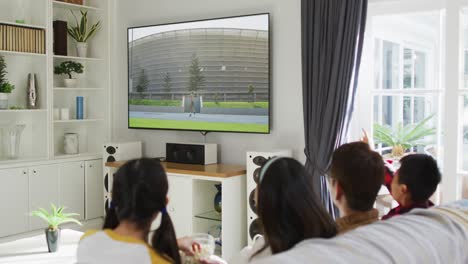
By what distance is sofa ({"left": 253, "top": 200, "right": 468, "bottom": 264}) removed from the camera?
1181 millimetres

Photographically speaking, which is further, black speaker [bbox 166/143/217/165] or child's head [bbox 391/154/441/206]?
black speaker [bbox 166/143/217/165]

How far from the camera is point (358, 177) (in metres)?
2.10

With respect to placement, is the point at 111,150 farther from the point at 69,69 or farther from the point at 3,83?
the point at 3,83

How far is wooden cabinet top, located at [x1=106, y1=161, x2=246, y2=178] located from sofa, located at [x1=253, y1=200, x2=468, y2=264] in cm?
311

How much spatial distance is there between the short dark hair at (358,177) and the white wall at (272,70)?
271 centimetres

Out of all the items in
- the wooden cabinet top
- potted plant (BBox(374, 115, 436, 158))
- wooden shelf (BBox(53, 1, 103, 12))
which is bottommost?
the wooden cabinet top

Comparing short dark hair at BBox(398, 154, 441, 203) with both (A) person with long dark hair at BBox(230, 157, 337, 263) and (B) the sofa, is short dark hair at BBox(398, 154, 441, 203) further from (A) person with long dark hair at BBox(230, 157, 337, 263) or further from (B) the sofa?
(A) person with long dark hair at BBox(230, 157, 337, 263)

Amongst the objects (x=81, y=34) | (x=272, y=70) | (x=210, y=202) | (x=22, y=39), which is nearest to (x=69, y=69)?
(x=81, y=34)

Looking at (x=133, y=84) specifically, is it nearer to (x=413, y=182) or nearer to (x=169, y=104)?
(x=169, y=104)

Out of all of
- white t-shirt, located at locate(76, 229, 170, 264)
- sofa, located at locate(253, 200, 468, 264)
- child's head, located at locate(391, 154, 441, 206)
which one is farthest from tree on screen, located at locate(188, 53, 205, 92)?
sofa, located at locate(253, 200, 468, 264)

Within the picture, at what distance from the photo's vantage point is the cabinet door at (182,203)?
192 inches

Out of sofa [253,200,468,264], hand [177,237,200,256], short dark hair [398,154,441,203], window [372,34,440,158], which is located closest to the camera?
sofa [253,200,468,264]

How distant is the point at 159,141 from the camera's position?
19.2ft

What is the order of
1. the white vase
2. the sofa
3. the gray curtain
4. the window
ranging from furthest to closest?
the white vase, the gray curtain, the window, the sofa
